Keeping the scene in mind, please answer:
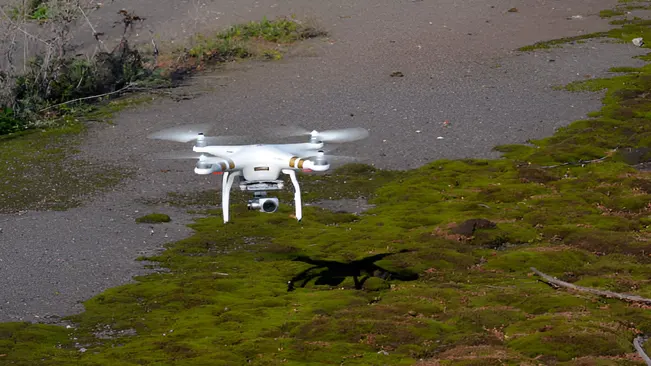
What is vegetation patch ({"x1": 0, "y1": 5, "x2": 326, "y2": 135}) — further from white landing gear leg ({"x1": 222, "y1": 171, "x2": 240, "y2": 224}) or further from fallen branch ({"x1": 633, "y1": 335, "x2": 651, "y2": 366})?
fallen branch ({"x1": 633, "y1": 335, "x2": 651, "y2": 366})

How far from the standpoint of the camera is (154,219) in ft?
93.2

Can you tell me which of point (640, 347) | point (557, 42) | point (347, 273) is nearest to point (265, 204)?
point (640, 347)

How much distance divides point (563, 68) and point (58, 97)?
21.7 meters

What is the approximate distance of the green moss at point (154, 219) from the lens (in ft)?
93.0

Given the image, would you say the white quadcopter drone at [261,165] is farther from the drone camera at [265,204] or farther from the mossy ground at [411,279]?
the mossy ground at [411,279]

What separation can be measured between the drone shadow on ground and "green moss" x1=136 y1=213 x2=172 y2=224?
5.70 meters

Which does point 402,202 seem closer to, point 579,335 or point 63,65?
point 579,335

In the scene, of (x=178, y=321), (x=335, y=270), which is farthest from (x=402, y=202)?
(x=178, y=321)

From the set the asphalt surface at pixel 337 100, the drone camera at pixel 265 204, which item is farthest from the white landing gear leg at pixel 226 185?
the asphalt surface at pixel 337 100

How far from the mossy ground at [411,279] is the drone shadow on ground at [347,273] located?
5 cm

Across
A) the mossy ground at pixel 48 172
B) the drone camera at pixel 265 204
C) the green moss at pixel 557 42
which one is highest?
the drone camera at pixel 265 204

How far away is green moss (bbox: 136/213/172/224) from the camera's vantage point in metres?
28.3

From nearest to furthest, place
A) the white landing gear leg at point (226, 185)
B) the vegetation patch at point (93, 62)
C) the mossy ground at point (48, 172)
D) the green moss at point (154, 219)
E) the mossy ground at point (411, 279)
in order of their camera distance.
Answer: the white landing gear leg at point (226, 185) → the mossy ground at point (411, 279) → the green moss at point (154, 219) → the mossy ground at point (48, 172) → the vegetation patch at point (93, 62)

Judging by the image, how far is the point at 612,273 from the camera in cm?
2227
